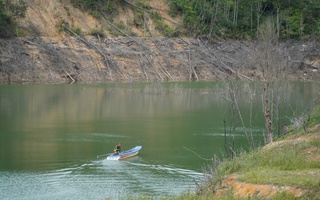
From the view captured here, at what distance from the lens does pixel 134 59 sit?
7112 centimetres

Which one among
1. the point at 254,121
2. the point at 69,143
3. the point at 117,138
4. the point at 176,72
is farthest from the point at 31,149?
the point at 176,72

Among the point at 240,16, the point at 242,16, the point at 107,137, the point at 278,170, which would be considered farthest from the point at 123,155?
the point at 240,16

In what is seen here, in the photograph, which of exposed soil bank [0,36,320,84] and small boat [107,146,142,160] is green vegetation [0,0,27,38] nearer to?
exposed soil bank [0,36,320,84]

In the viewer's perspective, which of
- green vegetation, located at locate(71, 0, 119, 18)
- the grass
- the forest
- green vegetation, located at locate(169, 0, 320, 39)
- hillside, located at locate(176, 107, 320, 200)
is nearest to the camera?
hillside, located at locate(176, 107, 320, 200)

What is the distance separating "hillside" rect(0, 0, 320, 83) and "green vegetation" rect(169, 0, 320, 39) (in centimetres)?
163

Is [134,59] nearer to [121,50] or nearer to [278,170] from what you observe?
[121,50]

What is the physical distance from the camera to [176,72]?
237 ft

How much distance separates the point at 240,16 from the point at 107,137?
53135 millimetres

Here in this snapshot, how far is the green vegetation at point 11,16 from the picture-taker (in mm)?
64062

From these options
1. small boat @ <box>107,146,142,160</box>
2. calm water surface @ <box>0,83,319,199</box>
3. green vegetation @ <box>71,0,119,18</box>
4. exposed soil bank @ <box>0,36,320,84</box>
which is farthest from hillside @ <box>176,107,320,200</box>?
green vegetation @ <box>71,0,119,18</box>

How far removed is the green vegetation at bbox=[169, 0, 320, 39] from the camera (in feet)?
260

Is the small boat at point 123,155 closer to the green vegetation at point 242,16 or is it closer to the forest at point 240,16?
the forest at point 240,16

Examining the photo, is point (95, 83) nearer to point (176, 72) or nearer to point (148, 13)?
point (176, 72)

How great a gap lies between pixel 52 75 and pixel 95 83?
185 inches
